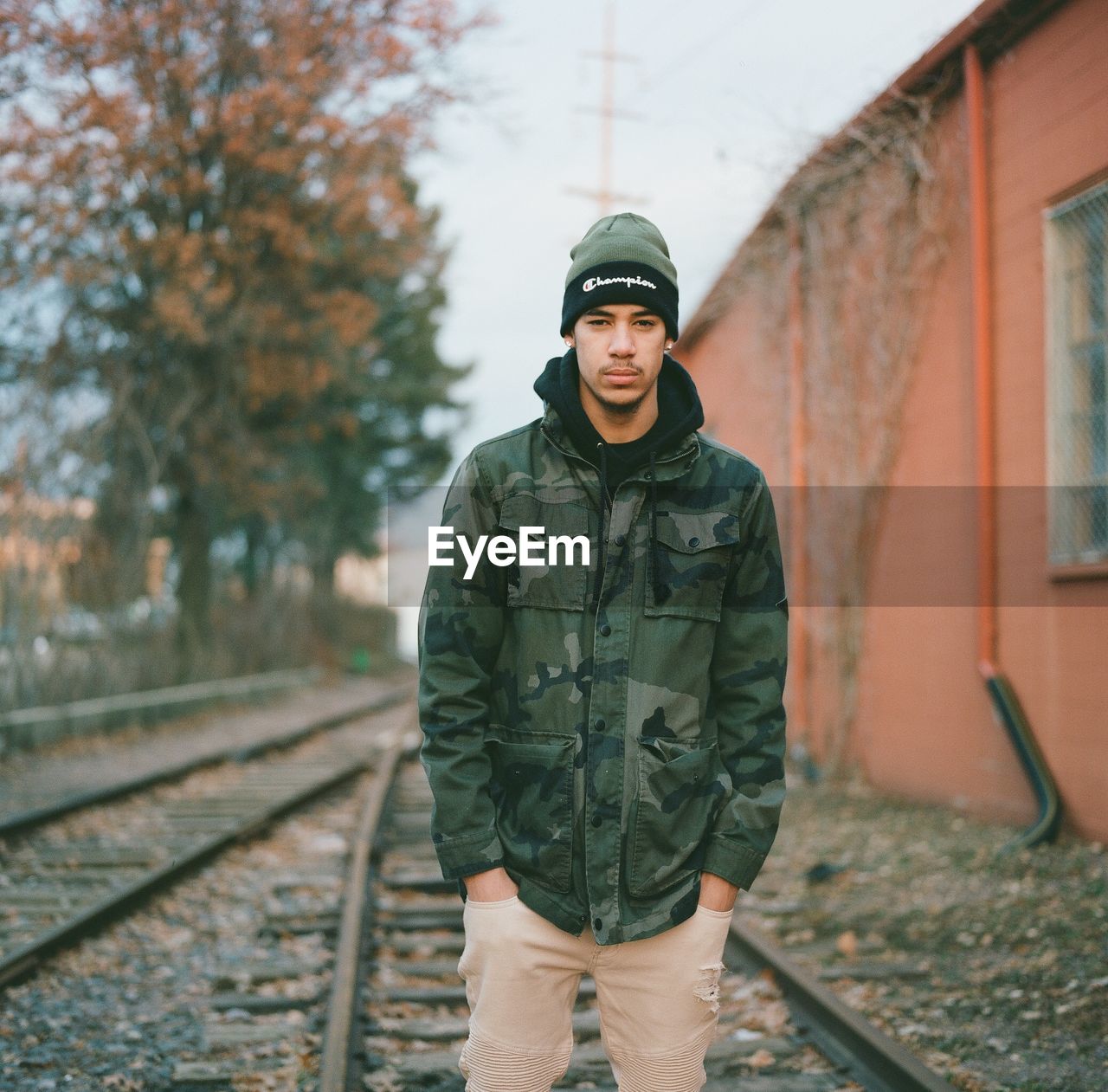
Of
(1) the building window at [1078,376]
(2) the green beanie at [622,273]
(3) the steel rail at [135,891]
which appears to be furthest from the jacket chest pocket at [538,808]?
(1) the building window at [1078,376]

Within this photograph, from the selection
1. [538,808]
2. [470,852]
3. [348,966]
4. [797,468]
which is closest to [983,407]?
[797,468]

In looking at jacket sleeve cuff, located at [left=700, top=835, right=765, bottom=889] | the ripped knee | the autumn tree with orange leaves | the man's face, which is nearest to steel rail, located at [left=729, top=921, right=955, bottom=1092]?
the ripped knee

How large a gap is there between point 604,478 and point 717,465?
24 centimetres

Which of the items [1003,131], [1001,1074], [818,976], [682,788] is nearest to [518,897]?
[682,788]

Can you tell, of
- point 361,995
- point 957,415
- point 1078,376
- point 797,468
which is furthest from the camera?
point 797,468

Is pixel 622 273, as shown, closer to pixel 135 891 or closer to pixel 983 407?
pixel 135 891

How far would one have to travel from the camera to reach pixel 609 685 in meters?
2.20

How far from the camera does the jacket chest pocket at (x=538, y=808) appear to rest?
2154mm

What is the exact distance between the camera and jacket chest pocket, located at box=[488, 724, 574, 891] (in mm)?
2154

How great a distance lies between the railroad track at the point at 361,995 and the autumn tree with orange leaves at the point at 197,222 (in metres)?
6.96

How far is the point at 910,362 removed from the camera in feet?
27.5

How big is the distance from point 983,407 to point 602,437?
5494 millimetres

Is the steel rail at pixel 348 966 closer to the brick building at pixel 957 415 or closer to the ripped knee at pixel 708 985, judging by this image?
the ripped knee at pixel 708 985

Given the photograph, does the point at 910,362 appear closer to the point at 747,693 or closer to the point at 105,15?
the point at 747,693
